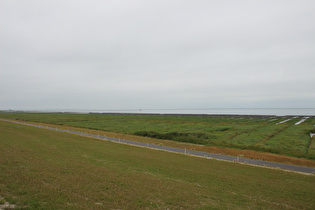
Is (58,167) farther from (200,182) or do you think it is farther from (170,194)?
(200,182)

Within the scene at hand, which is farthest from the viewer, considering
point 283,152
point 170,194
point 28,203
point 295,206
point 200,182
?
point 283,152

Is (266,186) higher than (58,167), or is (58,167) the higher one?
(58,167)

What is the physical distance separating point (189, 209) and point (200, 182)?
5873mm

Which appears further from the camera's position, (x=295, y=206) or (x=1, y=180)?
(x=295, y=206)

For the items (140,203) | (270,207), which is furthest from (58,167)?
(270,207)

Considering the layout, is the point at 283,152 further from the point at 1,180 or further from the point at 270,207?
the point at 1,180

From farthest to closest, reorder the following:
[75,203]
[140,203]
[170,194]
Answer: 1. [170,194]
2. [140,203]
3. [75,203]

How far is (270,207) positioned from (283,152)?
28.6m

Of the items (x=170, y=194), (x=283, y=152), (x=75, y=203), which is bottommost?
(x=283, y=152)

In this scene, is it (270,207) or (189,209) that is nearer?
(189,209)

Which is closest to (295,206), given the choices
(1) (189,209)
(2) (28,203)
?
(1) (189,209)

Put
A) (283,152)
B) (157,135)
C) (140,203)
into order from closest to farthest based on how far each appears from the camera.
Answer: (140,203)
(283,152)
(157,135)

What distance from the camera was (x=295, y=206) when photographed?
38.2 feet

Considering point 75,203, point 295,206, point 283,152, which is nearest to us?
point 75,203
